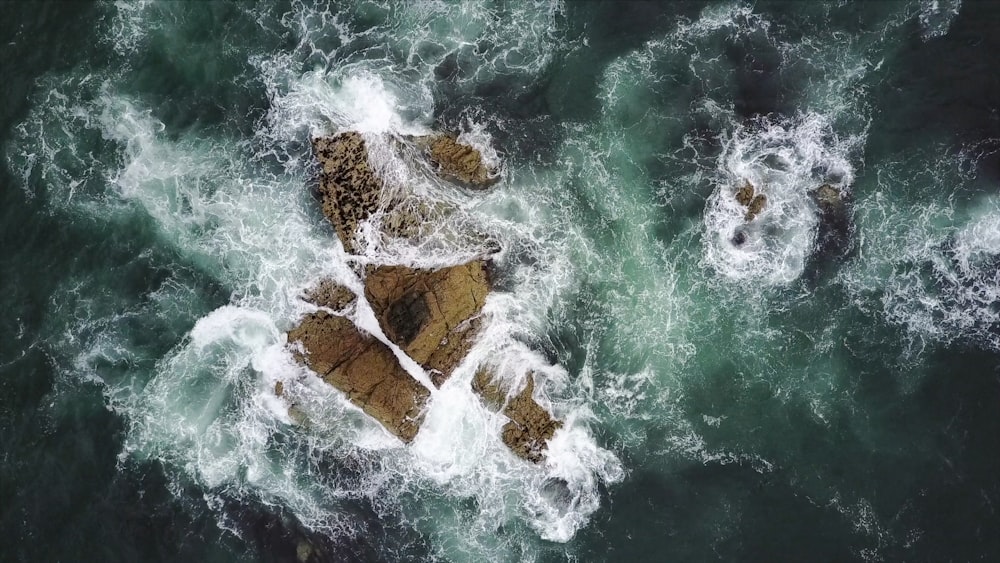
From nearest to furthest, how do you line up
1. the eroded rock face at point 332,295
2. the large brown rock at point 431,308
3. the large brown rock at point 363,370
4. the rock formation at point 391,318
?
1. the large brown rock at point 431,308
2. the rock formation at point 391,318
3. the large brown rock at point 363,370
4. the eroded rock face at point 332,295

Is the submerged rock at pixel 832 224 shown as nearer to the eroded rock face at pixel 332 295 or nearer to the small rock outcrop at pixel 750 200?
the small rock outcrop at pixel 750 200

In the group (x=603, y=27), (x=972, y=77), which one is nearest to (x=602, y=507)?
(x=603, y=27)

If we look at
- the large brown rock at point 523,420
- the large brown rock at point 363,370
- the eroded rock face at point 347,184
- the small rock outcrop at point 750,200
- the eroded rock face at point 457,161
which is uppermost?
the small rock outcrop at point 750,200

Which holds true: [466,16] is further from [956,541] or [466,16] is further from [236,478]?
[956,541]

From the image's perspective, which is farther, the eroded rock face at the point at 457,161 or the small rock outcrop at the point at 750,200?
the eroded rock face at the point at 457,161

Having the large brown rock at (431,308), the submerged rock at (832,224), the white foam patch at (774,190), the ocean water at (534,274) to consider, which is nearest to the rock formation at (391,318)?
the large brown rock at (431,308)
